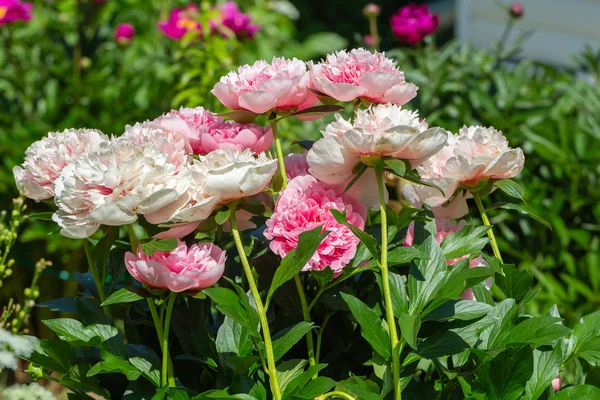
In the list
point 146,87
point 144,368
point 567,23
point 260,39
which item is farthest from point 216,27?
point 144,368

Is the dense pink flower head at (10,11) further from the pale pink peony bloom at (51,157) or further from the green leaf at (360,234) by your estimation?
the green leaf at (360,234)

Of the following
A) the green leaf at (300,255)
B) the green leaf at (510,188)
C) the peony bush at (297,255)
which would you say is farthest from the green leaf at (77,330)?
the green leaf at (510,188)

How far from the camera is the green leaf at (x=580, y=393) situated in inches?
37.8

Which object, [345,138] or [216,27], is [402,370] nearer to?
[345,138]

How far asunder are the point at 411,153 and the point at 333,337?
328mm

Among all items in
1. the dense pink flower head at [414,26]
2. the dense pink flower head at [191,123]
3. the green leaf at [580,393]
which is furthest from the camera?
the dense pink flower head at [414,26]

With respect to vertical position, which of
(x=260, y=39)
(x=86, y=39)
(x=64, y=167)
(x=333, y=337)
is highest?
(x=64, y=167)

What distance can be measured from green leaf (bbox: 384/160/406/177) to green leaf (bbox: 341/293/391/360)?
15 cm

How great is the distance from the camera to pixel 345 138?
931 mm

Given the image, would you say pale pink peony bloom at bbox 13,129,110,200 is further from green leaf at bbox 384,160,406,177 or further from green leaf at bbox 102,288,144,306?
green leaf at bbox 384,160,406,177

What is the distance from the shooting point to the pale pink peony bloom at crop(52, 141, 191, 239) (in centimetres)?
90

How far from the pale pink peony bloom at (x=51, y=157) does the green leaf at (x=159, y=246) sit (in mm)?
183

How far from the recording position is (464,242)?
1.09m

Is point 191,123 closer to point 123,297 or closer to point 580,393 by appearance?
point 123,297
